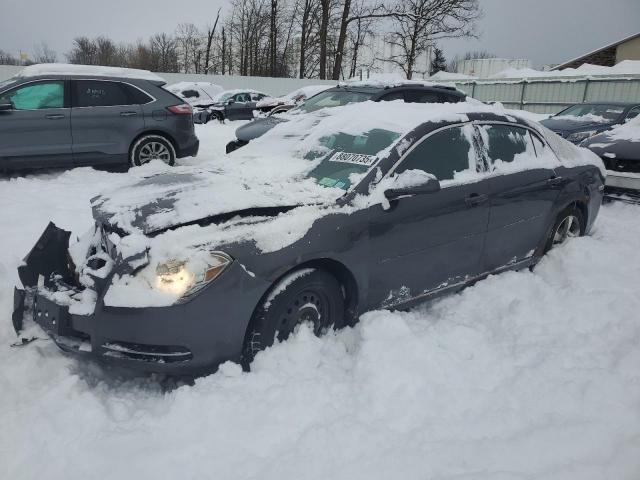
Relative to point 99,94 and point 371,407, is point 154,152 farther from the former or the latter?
point 371,407

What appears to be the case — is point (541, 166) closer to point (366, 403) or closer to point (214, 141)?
point (366, 403)

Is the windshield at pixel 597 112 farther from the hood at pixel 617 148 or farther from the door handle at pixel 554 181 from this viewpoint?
the door handle at pixel 554 181

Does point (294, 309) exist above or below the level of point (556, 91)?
below

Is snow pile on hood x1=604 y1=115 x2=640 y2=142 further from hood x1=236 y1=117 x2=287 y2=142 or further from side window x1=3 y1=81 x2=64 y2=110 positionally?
side window x1=3 y1=81 x2=64 y2=110

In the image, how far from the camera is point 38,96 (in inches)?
302

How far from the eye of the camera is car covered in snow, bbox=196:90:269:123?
17.3 metres

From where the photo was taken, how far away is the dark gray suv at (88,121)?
24.7ft

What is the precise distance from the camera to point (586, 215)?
5.05 meters

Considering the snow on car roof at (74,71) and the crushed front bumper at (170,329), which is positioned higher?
the snow on car roof at (74,71)

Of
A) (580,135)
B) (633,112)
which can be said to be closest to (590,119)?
(633,112)

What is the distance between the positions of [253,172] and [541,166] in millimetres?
2531

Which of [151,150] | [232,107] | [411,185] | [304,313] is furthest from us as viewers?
[232,107]

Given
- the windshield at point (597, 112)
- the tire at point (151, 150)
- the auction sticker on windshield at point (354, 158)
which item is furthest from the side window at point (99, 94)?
the windshield at point (597, 112)

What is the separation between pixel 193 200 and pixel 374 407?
1633 mm
